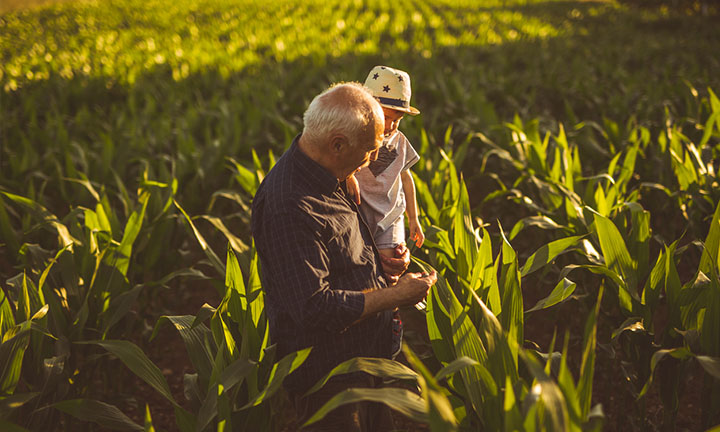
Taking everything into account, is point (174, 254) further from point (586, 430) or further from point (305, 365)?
point (586, 430)

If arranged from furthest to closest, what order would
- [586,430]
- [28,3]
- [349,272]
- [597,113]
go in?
[28,3] → [597,113] → [349,272] → [586,430]

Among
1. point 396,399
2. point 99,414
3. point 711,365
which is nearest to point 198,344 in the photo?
point 99,414

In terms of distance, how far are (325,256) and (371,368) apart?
255 millimetres

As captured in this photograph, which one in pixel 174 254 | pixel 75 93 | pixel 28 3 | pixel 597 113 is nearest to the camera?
pixel 174 254

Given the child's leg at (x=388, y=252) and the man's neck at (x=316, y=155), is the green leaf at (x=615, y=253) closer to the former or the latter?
the child's leg at (x=388, y=252)

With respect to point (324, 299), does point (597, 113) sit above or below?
below

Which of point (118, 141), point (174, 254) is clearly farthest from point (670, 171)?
point (118, 141)

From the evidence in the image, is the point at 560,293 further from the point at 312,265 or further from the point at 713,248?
the point at 312,265

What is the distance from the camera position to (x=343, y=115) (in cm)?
118

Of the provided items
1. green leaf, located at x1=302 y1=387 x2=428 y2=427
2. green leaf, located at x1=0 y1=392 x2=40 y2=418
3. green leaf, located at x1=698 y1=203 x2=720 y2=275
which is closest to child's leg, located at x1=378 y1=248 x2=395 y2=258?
green leaf, located at x1=302 y1=387 x2=428 y2=427

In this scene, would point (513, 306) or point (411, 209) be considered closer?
point (513, 306)

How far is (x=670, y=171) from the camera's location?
2.92m

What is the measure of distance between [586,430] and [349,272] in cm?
59

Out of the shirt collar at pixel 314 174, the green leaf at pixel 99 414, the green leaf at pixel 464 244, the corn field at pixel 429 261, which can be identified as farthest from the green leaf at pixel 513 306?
the green leaf at pixel 99 414
